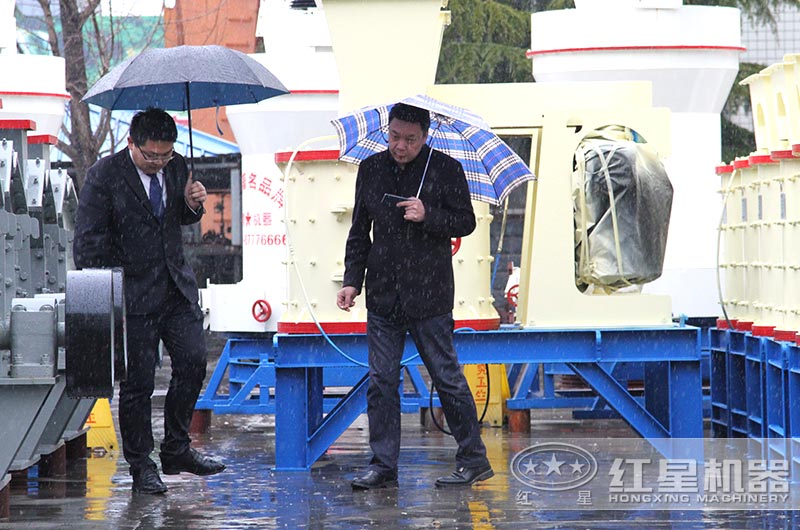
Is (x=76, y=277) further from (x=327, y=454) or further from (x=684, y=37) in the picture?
(x=684, y=37)

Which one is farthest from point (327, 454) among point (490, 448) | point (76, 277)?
point (76, 277)

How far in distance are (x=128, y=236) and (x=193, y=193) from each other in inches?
16.1

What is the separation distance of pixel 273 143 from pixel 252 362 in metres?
2.01

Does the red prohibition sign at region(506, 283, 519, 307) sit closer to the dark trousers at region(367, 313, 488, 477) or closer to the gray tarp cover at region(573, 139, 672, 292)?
the gray tarp cover at region(573, 139, 672, 292)

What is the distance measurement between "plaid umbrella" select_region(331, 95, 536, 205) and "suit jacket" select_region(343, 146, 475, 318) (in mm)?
324

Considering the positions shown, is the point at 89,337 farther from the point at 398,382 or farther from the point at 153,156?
the point at 398,382

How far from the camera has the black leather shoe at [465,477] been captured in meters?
7.97

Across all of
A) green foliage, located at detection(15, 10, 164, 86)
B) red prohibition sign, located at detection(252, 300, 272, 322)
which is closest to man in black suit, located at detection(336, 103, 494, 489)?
red prohibition sign, located at detection(252, 300, 272, 322)

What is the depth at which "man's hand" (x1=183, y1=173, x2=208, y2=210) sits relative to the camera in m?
7.82

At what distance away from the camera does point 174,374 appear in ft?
26.1

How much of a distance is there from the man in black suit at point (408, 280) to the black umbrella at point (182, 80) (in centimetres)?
85

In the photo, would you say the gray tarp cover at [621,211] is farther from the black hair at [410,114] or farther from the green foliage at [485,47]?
the green foliage at [485,47]

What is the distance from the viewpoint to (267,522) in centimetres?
711

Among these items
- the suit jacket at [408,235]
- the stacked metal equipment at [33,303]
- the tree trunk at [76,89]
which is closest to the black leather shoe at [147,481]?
the stacked metal equipment at [33,303]
